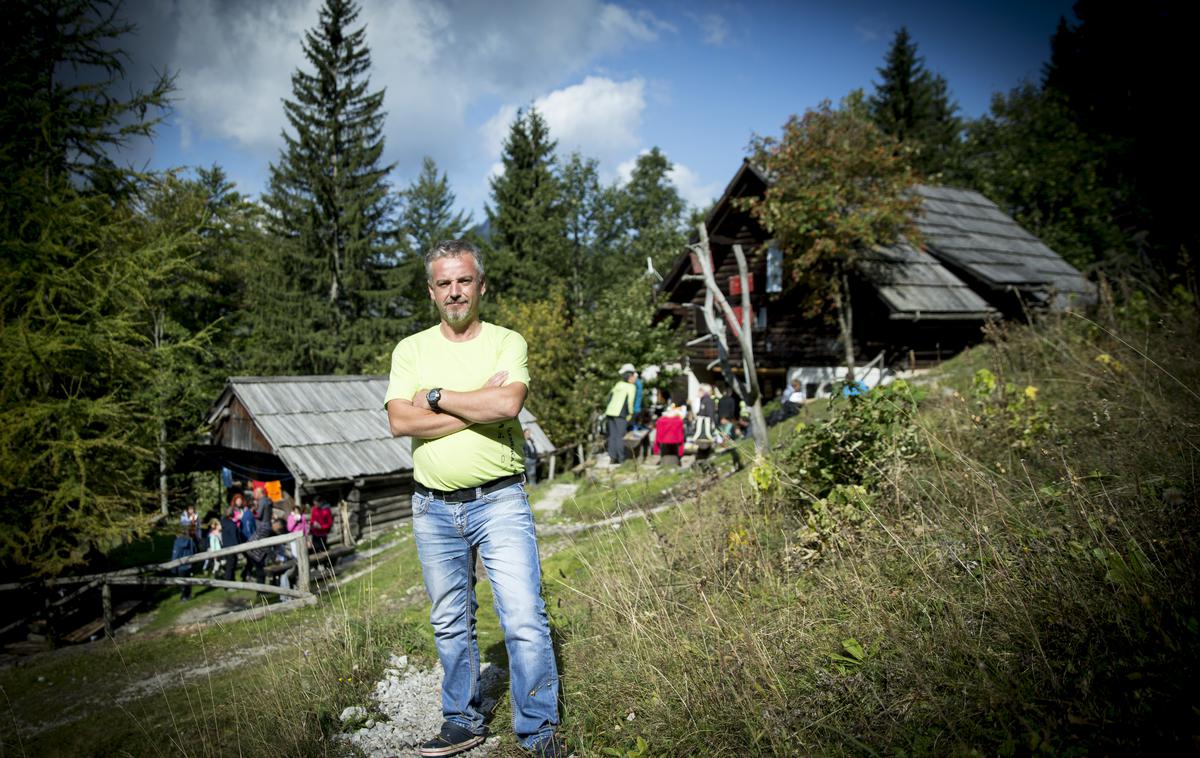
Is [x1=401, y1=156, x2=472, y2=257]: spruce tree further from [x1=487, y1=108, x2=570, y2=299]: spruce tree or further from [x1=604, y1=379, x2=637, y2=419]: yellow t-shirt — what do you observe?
[x1=604, y1=379, x2=637, y2=419]: yellow t-shirt

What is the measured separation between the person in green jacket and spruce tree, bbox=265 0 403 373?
724 inches

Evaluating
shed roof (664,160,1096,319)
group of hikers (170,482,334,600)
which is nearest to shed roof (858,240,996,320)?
shed roof (664,160,1096,319)

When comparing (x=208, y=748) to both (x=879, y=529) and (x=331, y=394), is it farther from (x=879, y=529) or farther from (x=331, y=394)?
(x=331, y=394)

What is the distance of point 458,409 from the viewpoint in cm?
265

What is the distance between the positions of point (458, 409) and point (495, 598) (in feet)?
2.54

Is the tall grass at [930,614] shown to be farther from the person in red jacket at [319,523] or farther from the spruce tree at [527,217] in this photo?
the spruce tree at [527,217]

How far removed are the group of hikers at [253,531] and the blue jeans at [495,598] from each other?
29.7 feet

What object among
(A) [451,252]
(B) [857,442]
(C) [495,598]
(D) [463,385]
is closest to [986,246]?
(B) [857,442]

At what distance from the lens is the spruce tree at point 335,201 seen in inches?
1127

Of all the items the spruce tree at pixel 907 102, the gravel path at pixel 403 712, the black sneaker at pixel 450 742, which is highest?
the spruce tree at pixel 907 102

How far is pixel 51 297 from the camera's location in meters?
9.35

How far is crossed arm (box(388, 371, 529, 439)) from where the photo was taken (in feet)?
8.67

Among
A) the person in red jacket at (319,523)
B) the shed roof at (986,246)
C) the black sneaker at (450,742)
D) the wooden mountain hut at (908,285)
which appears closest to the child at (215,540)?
the person in red jacket at (319,523)

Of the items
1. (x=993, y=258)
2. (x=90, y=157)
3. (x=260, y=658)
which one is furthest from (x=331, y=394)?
(x=993, y=258)
